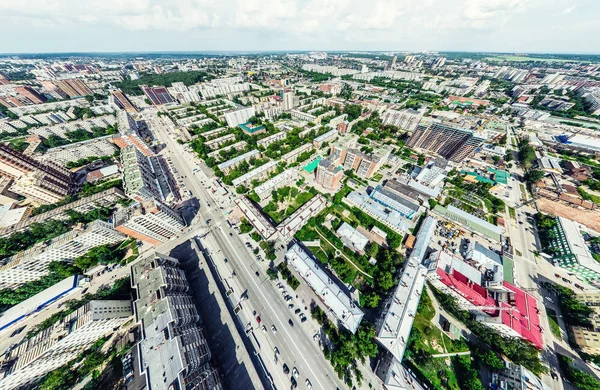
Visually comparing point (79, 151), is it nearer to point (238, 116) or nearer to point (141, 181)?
point (141, 181)

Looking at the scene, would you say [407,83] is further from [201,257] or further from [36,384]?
[36,384]

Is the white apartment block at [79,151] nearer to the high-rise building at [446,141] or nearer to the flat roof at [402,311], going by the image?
the flat roof at [402,311]

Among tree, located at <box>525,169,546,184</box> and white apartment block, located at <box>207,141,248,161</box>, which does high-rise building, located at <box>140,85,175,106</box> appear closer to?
white apartment block, located at <box>207,141,248,161</box>

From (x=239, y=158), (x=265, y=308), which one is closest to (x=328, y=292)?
(x=265, y=308)

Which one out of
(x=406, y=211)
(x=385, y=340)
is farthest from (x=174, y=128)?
(x=385, y=340)

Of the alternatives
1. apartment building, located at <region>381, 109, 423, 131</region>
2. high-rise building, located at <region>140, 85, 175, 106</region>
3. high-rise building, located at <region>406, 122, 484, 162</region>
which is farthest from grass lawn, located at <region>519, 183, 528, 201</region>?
high-rise building, located at <region>140, 85, 175, 106</region>
